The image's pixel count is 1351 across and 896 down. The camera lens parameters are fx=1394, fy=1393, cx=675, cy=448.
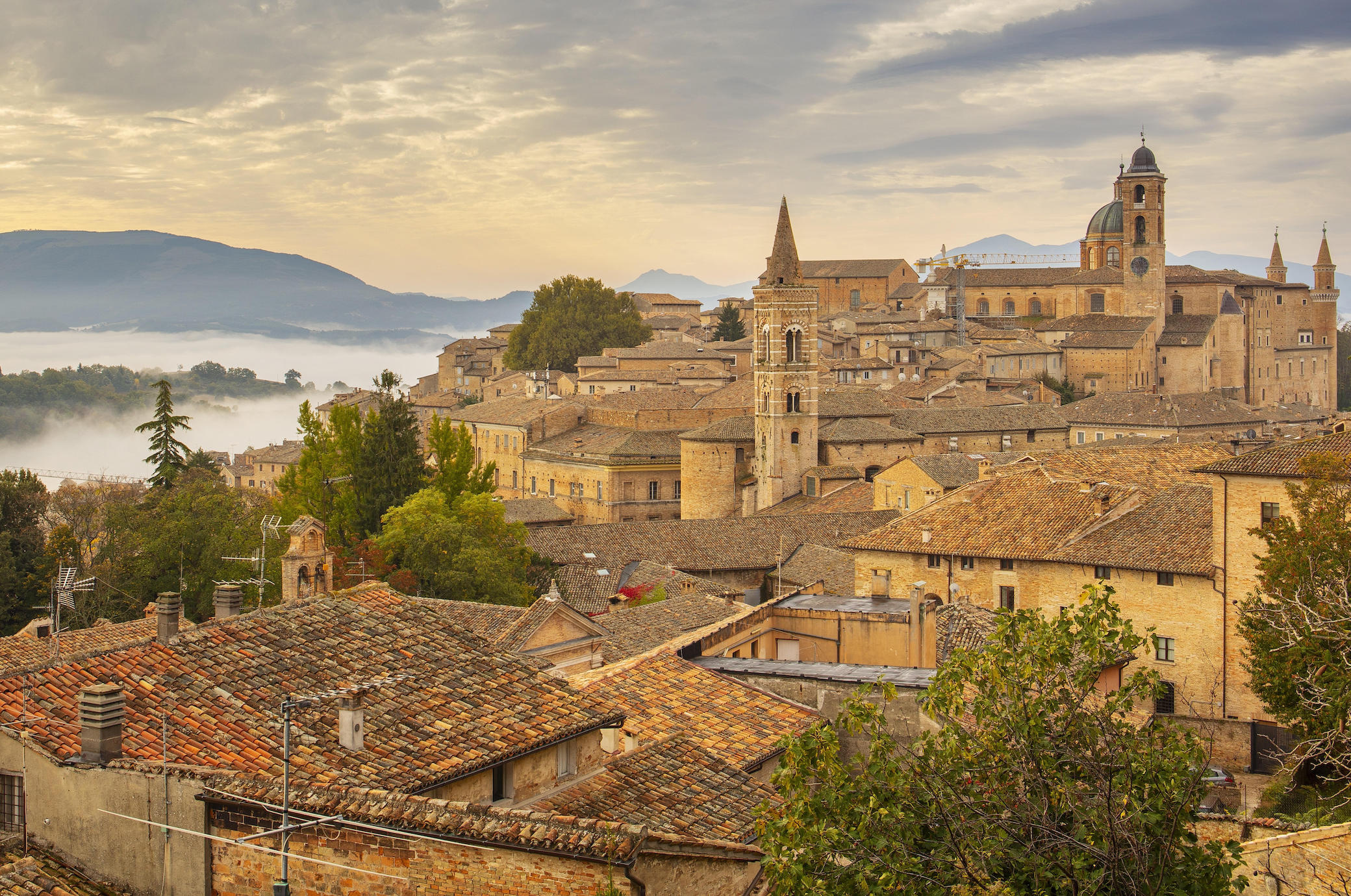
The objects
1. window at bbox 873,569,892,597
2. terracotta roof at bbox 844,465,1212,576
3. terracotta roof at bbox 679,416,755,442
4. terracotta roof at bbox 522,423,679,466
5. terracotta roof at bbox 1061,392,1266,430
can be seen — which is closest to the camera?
terracotta roof at bbox 844,465,1212,576

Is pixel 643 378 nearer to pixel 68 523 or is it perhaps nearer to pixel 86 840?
pixel 68 523

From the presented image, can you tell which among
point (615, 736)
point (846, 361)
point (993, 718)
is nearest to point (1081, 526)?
point (615, 736)

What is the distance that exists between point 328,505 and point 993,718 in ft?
→ 118

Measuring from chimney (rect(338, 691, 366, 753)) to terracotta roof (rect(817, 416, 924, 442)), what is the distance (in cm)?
4699

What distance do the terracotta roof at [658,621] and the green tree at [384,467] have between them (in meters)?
17.9

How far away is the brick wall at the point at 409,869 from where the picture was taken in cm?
864

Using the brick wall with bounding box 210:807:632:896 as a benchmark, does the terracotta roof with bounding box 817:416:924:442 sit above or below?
above

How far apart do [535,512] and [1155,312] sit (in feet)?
206

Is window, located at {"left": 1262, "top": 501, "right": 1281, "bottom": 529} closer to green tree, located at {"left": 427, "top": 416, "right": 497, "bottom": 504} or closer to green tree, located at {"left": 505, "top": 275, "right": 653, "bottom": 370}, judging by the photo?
green tree, located at {"left": 427, "top": 416, "right": 497, "bottom": 504}

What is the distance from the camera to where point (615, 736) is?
1269cm

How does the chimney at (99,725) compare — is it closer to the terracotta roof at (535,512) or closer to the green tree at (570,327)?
the terracotta roof at (535,512)

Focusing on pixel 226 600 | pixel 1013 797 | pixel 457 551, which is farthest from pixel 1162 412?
pixel 1013 797

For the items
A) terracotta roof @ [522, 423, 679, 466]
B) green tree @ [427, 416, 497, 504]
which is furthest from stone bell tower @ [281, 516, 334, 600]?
terracotta roof @ [522, 423, 679, 466]

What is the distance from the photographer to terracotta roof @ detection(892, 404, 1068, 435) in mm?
60188
